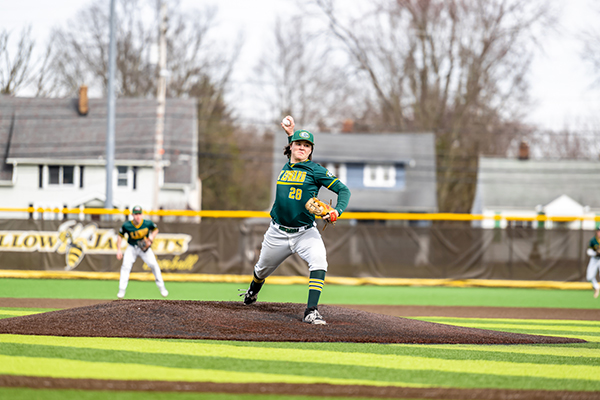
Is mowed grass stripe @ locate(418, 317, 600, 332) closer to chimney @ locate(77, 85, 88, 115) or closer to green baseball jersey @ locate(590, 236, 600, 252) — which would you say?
green baseball jersey @ locate(590, 236, 600, 252)

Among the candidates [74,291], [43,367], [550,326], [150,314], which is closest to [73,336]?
[150,314]

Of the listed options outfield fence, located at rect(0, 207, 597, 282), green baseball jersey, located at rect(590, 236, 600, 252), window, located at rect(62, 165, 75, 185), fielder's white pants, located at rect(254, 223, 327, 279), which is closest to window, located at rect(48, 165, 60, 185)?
window, located at rect(62, 165, 75, 185)

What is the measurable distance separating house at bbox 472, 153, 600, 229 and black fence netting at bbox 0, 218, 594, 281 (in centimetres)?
2115

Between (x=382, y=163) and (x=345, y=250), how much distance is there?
22130mm

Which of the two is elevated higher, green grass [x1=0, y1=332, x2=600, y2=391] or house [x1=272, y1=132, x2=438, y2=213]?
house [x1=272, y1=132, x2=438, y2=213]

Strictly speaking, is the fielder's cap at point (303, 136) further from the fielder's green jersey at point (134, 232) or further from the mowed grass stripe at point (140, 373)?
the fielder's green jersey at point (134, 232)

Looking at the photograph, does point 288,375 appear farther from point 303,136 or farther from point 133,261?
point 133,261

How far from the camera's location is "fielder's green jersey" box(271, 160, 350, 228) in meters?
7.39

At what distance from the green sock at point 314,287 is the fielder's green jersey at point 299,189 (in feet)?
1.95

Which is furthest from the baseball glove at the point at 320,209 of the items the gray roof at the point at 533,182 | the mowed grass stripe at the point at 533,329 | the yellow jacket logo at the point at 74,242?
the gray roof at the point at 533,182

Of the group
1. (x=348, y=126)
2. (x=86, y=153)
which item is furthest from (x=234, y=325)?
(x=348, y=126)

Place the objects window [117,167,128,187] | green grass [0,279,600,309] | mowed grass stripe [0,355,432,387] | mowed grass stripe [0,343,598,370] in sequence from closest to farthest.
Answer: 1. mowed grass stripe [0,355,432,387]
2. mowed grass stripe [0,343,598,370]
3. green grass [0,279,600,309]
4. window [117,167,128,187]

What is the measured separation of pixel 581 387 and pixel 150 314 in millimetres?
4332

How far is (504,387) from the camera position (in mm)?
4551
